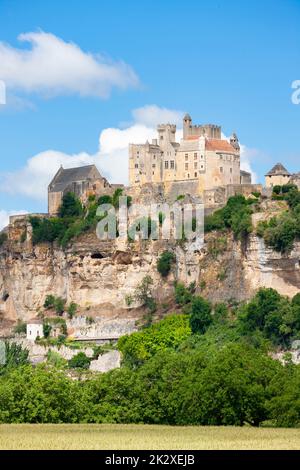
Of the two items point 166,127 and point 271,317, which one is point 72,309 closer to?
point 166,127

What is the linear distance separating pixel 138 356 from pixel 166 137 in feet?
69.0

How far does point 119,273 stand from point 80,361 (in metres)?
14.8

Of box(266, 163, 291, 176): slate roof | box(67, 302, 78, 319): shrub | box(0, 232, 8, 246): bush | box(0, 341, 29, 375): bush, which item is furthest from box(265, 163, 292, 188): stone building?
box(0, 232, 8, 246): bush

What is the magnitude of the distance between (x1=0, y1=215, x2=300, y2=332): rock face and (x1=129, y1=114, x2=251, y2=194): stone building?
4868mm

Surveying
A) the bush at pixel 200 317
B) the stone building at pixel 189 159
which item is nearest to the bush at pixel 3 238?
the stone building at pixel 189 159

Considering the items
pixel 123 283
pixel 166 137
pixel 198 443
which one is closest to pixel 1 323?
pixel 123 283

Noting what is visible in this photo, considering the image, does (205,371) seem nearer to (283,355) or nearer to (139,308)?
(283,355)

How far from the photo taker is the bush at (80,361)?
108 meters

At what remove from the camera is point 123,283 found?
398ft

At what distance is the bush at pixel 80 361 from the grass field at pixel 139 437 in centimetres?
3878

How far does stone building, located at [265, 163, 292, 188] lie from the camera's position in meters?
118

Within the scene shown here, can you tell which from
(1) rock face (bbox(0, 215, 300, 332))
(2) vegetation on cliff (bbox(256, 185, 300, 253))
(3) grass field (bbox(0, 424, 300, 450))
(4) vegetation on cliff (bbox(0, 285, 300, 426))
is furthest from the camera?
(1) rock face (bbox(0, 215, 300, 332))

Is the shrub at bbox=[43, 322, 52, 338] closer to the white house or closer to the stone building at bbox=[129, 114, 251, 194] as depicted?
the white house

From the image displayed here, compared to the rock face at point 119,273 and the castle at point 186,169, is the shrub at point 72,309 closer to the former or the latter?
the rock face at point 119,273
